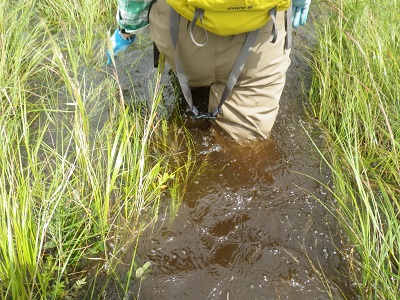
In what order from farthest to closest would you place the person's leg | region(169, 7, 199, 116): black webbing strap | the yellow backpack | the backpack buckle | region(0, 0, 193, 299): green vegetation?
the backpack buckle < the person's leg < region(169, 7, 199, 116): black webbing strap < the yellow backpack < region(0, 0, 193, 299): green vegetation

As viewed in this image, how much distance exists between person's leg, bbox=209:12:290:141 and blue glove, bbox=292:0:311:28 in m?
0.21

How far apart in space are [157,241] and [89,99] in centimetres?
113

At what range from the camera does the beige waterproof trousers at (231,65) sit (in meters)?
2.25

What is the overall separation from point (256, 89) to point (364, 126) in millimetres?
639

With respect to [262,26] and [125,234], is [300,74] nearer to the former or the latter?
[262,26]

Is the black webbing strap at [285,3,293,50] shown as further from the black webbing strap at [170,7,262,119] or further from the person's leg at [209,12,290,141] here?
the black webbing strap at [170,7,262,119]

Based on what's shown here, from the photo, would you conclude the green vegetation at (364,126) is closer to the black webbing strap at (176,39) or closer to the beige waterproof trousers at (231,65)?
the beige waterproof trousers at (231,65)

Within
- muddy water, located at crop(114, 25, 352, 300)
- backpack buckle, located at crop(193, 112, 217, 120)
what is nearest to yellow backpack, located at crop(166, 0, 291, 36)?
backpack buckle, located at crop(193, 112, 217, 120)

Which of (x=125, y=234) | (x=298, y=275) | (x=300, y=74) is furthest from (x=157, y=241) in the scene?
(x=300, y=74)

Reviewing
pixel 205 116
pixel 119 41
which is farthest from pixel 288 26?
pixel 119 41

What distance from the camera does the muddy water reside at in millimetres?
1931

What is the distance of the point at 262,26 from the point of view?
2.14 m

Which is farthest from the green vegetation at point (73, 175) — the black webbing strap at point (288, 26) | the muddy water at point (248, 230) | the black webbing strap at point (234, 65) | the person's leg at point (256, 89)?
the black webbing strap at point (288, 26)

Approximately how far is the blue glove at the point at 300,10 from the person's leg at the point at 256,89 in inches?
8.4
